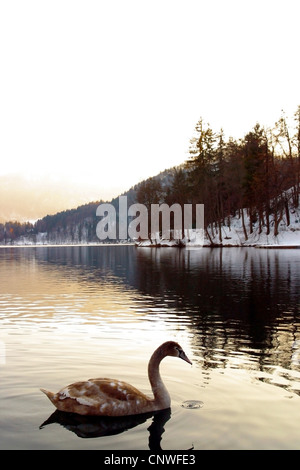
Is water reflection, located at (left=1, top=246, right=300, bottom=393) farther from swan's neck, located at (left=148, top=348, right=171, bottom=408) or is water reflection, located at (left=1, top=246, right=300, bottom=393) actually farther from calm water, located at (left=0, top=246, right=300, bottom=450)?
swan's neck, located at (left=148, top=348, right=171, bottom=408)

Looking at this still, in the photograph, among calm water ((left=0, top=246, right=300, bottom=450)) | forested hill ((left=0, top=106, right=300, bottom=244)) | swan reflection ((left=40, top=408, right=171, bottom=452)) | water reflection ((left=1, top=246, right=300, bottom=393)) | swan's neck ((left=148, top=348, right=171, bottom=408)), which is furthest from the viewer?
forested hill ((left=0, top=106, right=300, bottom=244))

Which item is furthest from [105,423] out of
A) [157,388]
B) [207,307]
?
[207,307]

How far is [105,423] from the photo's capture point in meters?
8.61

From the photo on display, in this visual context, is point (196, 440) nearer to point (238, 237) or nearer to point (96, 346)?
point (96, 346)

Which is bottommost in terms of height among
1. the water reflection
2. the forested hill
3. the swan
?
the water reflection

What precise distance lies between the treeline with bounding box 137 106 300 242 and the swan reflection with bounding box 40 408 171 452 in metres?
76.9

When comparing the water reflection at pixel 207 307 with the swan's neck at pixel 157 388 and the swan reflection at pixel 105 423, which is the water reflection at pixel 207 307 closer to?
the swan's neck at pixel 157 388

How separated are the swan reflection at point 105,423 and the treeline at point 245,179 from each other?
76.9m

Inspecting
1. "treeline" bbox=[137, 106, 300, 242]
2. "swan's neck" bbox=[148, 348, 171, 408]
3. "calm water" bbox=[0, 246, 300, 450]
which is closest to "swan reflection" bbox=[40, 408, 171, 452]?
"calm water" bbox=[0, 246, 300, 450]

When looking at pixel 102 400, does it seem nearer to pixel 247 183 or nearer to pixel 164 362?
pixel 164 362

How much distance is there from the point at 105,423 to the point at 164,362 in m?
4.60

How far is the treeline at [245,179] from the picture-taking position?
3474 inches

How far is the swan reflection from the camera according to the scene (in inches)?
322

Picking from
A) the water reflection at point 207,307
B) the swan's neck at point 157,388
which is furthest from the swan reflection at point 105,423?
the water reflection at point 207,307
